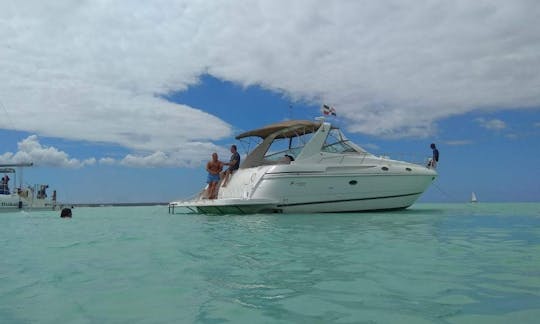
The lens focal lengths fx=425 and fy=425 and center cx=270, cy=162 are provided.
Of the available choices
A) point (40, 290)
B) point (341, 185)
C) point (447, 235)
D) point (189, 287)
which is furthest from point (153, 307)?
point (341, 185)

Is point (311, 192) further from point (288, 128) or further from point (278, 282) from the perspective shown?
point (278, 282)

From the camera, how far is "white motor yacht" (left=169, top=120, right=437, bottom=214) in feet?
54.5

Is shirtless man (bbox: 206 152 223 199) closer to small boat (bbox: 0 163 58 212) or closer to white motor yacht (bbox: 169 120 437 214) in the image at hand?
A: white motor yacht (bbox: 169 120 437 214)

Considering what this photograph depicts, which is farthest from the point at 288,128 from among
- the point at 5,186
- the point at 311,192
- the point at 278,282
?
the point at 5,186

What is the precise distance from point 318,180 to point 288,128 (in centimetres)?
277

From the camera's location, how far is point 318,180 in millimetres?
16969

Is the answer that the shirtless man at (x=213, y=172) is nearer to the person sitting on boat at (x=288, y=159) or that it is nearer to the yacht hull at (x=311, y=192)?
the yacht hull at (x=311, y=192)

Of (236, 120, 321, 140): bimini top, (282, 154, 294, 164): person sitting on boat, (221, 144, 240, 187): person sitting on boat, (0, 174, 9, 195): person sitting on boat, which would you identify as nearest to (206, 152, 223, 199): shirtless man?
(221, 144, 240, 187): person sitting on boat

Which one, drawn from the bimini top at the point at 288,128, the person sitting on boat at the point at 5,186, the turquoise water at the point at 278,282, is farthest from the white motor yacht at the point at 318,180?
the person sitting on boat at the point at 5,186

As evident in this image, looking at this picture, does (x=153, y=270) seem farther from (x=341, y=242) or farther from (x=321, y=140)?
(x=321, y=140)

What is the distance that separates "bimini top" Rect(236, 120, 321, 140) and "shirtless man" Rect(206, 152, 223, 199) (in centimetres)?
198

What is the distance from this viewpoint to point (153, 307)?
11.0 feet

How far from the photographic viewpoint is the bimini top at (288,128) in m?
18.0

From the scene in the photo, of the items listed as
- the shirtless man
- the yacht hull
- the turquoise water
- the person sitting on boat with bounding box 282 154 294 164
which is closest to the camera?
the turquoise water
